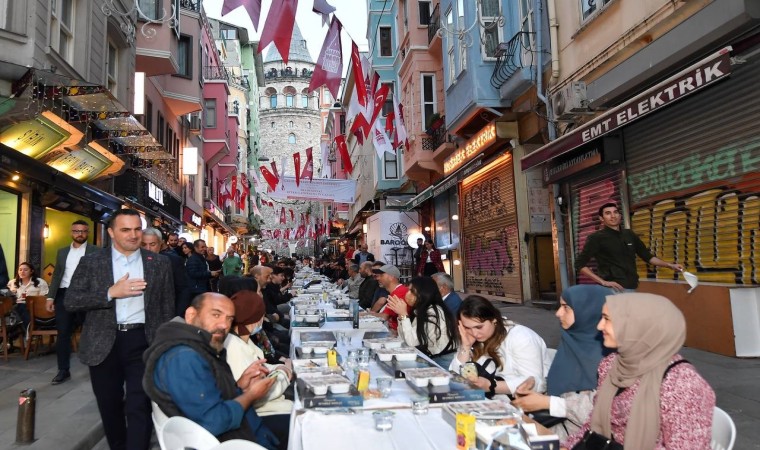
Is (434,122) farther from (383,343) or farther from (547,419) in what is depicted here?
(547,419)

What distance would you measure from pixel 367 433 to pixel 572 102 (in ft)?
29.6

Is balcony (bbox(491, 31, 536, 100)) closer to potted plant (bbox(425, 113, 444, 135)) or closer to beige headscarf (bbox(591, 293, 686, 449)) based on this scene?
potted plant (bbox(425, 113, 444, 135))

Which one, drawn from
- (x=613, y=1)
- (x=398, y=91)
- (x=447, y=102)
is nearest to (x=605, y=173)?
(x=613, y=1)

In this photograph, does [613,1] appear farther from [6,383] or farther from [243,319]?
[6,383]

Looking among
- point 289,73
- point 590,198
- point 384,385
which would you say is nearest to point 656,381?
Answer: point 384,385

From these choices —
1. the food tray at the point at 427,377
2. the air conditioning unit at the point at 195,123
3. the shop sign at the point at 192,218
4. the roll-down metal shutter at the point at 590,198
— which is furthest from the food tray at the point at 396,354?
the air conditioning unit at the point at 195,123

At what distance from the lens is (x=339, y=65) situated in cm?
995

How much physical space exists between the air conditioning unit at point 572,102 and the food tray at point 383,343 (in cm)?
701

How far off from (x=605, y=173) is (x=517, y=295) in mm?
4951

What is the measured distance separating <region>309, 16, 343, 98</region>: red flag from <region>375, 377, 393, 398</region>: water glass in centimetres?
739

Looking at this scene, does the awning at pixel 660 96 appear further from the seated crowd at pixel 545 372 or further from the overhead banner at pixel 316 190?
the overhead banner at pixel 316 190

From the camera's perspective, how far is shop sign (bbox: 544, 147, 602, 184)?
32.2ft

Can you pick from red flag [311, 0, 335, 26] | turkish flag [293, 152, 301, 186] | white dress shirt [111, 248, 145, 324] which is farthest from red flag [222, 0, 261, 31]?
turkish flag [293, 152, 301, 186]

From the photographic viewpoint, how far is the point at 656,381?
7.63 ft
